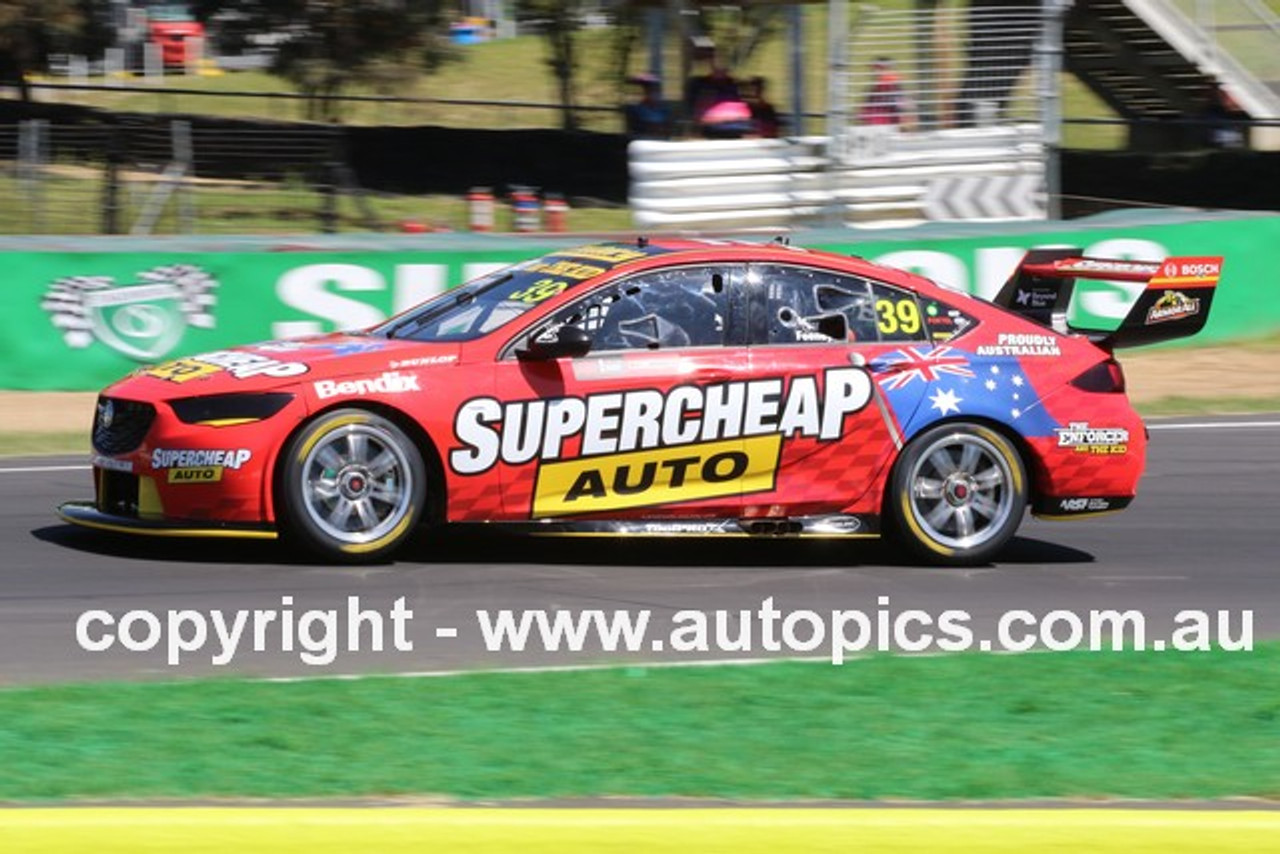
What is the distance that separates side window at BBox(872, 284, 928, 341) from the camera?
9688mm

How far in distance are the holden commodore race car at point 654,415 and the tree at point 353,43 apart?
701 inches

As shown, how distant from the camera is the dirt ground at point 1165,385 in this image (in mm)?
14383

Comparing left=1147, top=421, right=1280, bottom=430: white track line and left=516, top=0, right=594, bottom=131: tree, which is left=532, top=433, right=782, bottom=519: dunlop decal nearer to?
left=1147, top=421, right=1280, bottom=430: white track line

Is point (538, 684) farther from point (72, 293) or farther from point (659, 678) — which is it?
point (72, 293)

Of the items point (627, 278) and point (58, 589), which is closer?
point (58, 589)

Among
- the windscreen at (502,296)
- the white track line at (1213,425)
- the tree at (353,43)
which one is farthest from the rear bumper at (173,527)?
the tree at (353,43)

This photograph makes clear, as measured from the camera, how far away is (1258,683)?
7.19 meters

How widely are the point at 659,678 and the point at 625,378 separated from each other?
2405 millimetres

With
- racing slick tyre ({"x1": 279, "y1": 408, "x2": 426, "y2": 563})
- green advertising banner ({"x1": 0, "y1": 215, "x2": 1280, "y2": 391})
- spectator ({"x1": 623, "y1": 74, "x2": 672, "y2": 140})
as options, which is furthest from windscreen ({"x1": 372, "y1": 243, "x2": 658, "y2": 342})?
spectator ({"x1": 623, "y1": 74, "x2": 672, "y2": 140})

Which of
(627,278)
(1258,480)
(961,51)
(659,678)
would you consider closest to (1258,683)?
(659,678)

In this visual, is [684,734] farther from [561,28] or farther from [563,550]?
[561,28]

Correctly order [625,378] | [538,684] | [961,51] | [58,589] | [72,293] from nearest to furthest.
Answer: [538,684] < [58,589] < [625,378] < [72,293] < [961,51]

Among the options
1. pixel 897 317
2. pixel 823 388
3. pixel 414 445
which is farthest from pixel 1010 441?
pixel 414 445

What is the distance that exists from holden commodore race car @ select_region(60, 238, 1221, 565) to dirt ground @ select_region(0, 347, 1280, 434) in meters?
4.99
